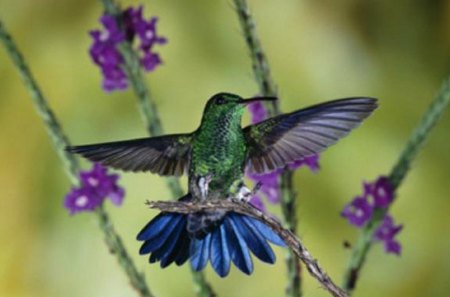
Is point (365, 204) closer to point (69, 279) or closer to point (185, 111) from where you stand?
point (185, 111)

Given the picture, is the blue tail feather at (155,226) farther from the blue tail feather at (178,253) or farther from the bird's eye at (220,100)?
the bird's eye at (220,100)

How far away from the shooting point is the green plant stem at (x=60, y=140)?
4.00ft

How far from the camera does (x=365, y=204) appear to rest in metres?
1.34

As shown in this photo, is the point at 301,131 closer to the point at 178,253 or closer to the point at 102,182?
the point at 178,253

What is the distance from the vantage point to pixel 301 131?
0.87 metres

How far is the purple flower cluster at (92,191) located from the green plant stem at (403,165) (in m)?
0.43

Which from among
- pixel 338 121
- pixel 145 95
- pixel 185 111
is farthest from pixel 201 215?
pixel 185 111

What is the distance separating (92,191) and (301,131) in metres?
0.50

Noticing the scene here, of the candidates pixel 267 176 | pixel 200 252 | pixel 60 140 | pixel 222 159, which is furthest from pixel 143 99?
pixel 200 252

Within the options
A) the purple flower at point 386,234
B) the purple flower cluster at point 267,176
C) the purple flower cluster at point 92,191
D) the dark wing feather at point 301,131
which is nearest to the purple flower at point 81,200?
the purple flower cluster at point 92,191

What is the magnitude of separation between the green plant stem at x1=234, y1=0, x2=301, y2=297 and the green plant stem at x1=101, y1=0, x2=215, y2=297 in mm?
146

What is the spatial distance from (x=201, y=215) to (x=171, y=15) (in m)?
1.07

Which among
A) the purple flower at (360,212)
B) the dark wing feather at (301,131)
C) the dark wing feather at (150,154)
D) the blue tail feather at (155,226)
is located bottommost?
the purple flower at (360,212)

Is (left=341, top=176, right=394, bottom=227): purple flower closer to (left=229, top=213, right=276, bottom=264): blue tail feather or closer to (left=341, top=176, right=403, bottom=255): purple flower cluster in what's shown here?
(left=341, top=176, right=403, bottom=255): purple flower cluster
